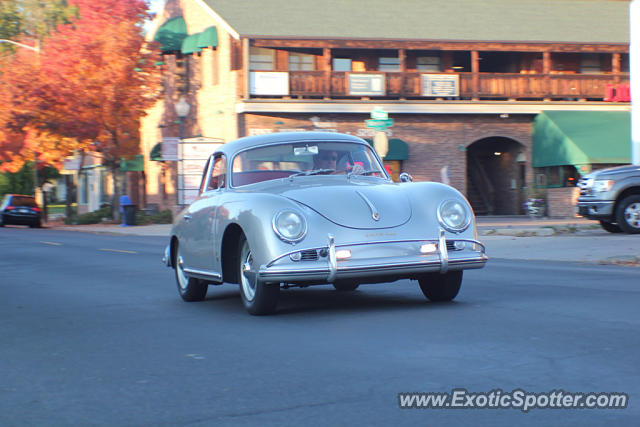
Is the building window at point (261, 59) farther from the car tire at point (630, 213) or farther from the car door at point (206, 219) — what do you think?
the car door at point (206, 219)

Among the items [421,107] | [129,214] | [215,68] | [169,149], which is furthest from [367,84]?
[129,214]

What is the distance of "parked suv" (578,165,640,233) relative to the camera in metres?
18.5

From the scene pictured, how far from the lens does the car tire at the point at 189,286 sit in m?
9.44

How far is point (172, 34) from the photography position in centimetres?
3819

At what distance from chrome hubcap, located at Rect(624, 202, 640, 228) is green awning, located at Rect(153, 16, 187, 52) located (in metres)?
24.0

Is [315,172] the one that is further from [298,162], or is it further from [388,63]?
[388,63]

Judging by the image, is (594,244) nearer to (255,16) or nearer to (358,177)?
(358,177)

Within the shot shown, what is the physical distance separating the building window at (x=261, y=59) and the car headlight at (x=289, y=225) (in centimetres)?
2782

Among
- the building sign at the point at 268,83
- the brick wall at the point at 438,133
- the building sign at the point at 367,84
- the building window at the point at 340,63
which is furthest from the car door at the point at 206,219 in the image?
the building window at the point at 340,63

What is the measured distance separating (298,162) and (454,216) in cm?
181

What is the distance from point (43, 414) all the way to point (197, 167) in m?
27.6

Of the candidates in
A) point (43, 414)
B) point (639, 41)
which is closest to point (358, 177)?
point (43, 414)

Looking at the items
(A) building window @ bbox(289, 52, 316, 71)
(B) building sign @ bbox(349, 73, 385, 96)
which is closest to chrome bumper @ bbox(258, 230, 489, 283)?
(B) building sign @ bbox(349, 73, 385, 96)

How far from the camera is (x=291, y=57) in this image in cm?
3497
